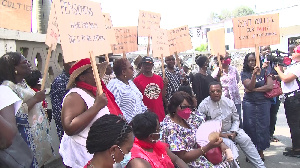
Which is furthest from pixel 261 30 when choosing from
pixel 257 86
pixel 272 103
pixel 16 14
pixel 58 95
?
pixel 16 14

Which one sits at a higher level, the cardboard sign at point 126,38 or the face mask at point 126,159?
the cardboard sign at point 126,38

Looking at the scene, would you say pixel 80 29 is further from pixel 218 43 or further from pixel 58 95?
pixel 218 43

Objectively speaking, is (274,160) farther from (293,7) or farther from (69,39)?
(293,7)

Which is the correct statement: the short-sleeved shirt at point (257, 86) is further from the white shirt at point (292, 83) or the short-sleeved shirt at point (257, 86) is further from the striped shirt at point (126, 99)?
the striped shirt at point (126, 99)

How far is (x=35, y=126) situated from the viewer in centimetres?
356

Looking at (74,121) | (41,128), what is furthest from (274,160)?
(74,121)

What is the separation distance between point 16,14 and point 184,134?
89.1 inches

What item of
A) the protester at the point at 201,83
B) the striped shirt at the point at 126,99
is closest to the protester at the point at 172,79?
the protester at the point at 201,83

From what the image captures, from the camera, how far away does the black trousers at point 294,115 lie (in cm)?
541

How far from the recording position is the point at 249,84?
535cm

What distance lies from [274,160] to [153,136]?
3481 mm

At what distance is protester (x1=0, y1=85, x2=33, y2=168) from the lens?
1.99 metres

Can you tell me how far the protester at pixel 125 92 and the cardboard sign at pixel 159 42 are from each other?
1360 mm

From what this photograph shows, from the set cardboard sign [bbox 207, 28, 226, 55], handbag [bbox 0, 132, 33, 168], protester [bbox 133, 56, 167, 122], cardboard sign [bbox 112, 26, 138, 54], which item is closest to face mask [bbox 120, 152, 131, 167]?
handbag [bbox 0, 132, 33, 168]
